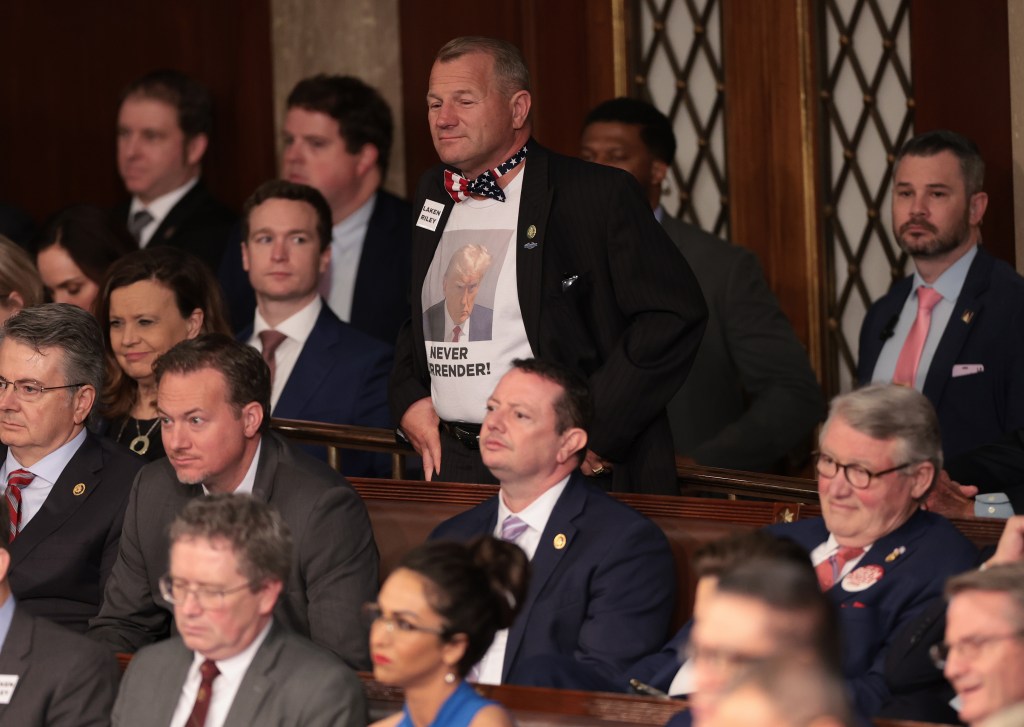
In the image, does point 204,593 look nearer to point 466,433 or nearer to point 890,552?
point 466,433

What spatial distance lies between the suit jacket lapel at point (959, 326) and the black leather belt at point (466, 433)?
4.52 ft

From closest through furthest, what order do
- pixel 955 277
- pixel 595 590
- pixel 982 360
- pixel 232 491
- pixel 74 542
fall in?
pixel 595 590 < pixel 232 491 < pixel 74 542 < pixel 982 360 < pixel 955 277

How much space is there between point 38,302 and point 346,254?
1347 mm

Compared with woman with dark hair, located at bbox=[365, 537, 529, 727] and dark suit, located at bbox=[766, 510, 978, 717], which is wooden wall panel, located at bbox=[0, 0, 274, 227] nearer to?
dark suit, located at bbox=[766, 510, 978, 717]

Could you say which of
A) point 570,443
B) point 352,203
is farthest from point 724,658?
point 352,203

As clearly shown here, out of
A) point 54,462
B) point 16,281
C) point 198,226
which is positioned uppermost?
point 198,226

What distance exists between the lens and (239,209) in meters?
7.52

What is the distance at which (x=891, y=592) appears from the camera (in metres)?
3.73

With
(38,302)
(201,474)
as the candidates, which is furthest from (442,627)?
(38,302)

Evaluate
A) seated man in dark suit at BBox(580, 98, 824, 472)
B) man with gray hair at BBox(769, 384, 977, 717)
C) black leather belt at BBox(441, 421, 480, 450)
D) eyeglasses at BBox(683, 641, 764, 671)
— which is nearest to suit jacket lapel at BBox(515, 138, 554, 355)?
black leather belt at BBox(441, 421, 480, 450)

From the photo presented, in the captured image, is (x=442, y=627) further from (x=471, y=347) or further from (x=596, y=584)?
(x=471, y=347)

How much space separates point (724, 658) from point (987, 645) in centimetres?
64

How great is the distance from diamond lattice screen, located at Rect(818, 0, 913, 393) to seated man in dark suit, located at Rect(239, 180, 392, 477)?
5.41 ft

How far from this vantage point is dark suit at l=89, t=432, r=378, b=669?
407 cm
